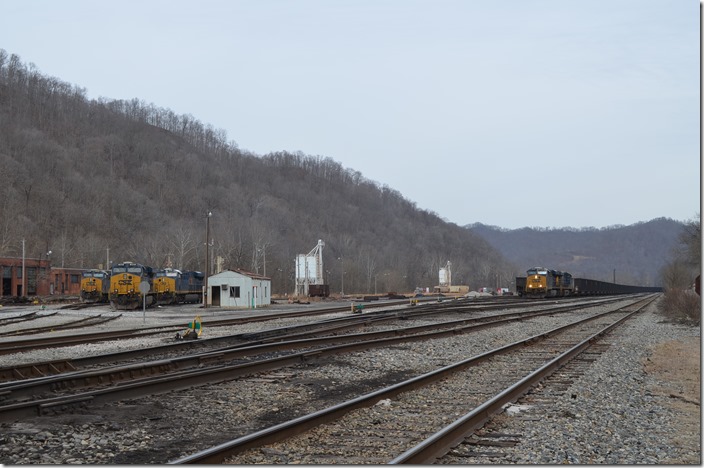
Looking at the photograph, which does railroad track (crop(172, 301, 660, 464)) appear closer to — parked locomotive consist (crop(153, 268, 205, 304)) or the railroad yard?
the railroad yard

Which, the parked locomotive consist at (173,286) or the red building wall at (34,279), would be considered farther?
the red building wall at (34,279)

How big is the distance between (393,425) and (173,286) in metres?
46.1

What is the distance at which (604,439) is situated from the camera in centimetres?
824

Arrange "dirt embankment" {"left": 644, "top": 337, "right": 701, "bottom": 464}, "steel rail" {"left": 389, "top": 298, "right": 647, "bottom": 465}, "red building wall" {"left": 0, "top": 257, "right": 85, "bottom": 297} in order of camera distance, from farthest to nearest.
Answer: "red building wall" {"left": 0, "top": 257, "right": 85, "bottom": 297}, "dirt embankment" {"left": 644, "top": 337, "right": 701, "bottom": 464}, "steel rail" {"left": 389, "top": 298, "right": 647, "bottom": 465}

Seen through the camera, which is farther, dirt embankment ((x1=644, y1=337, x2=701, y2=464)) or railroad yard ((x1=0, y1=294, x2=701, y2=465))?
dirt embankment ((x1=644, y1=337, x2=701, y2=464))

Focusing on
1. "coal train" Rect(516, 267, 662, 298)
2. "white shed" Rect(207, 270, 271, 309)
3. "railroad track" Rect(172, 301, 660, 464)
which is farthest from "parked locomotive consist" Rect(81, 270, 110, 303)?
"railroad track" Rect(172, 301, 660, 464)

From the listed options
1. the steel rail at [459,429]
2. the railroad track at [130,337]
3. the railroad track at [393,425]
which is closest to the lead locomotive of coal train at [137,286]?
the railroad track at [130,337]

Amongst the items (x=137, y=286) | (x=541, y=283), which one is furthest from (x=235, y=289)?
(x=541, y=283)

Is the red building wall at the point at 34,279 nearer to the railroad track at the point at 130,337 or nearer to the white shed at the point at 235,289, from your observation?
the white shed at the point at 235,289

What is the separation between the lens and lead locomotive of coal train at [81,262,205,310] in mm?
Result: 46659

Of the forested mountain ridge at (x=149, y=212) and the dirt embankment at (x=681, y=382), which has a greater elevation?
the forested mountain ridge at (x=149, y=212)

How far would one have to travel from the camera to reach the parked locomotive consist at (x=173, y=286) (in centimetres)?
5176

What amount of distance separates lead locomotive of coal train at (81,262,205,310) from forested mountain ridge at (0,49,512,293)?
38913 mm

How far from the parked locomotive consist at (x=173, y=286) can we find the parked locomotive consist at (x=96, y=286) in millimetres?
4159
